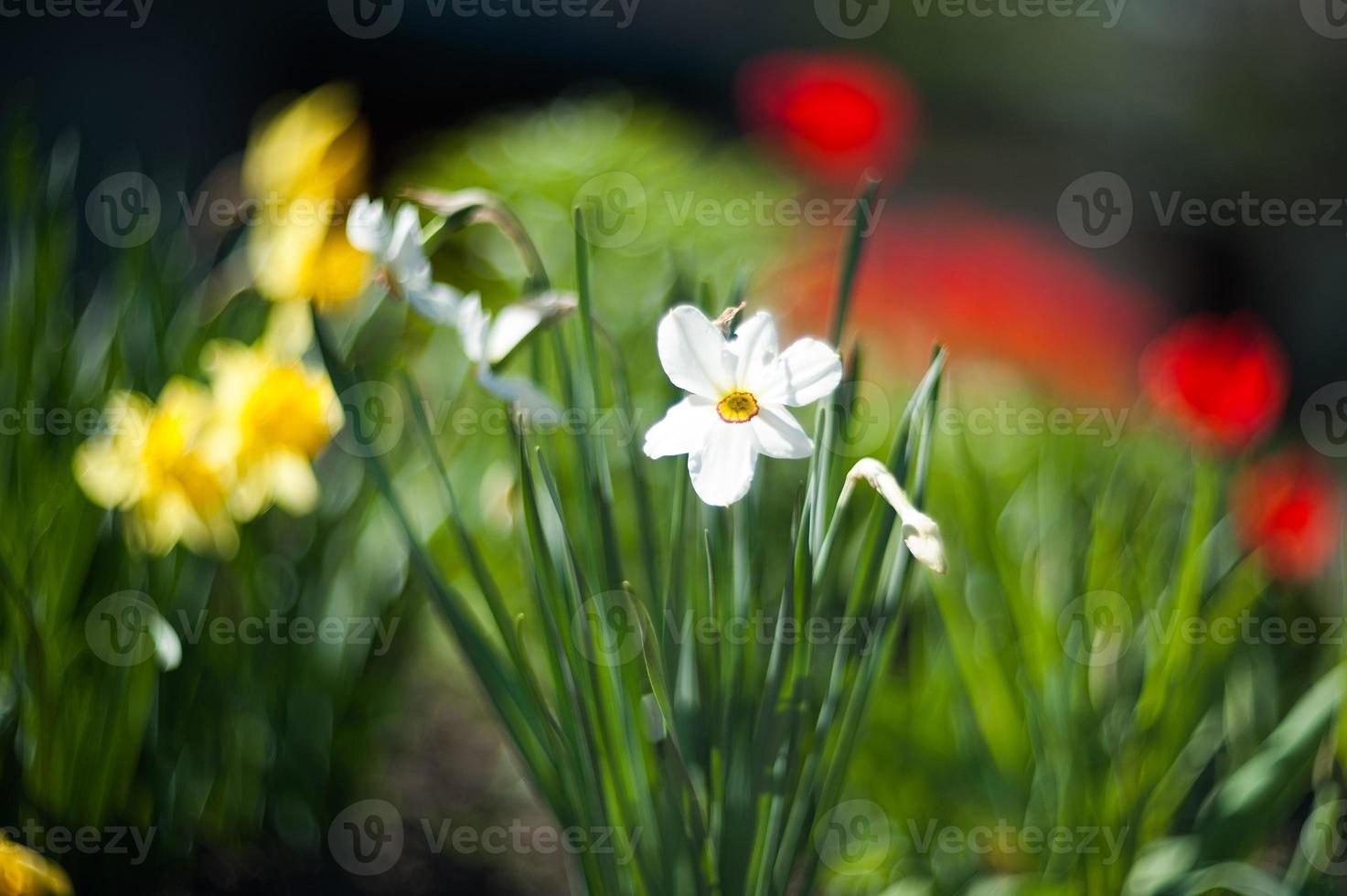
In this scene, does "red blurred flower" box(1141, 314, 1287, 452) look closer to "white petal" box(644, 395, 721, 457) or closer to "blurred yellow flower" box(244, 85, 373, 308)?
"white petal" box(644, 395, 721, 457)

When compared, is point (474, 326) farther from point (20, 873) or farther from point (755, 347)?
point (20, 873)

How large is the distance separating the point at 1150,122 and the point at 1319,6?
3.31 feet

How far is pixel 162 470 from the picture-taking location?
0.97 metres

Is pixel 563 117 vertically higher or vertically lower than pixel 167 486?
higher

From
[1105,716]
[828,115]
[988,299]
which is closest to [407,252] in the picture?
[1105,716]

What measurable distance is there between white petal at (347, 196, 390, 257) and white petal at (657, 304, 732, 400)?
9.5 inches

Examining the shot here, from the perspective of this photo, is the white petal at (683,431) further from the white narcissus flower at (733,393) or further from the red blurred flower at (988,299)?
the red blurred flower at (988,299)

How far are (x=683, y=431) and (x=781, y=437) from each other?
2.4 inches

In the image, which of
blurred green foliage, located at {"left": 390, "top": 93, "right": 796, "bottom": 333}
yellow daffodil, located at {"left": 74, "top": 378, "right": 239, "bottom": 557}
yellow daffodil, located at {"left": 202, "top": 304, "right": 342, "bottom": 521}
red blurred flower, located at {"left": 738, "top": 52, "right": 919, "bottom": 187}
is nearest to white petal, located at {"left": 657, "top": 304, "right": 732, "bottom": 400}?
yellow daffodil, located at {"left": 202, "top": 304, "right": 342, "bottom": 521}

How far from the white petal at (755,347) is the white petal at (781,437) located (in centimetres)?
3

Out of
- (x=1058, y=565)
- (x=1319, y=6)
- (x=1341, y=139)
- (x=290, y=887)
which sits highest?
(x=1319, y=6)

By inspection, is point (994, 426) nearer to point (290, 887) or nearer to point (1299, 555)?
point (1299, 555)

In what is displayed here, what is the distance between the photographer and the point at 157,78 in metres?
3.77

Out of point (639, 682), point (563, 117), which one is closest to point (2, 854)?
point (639, 682)
